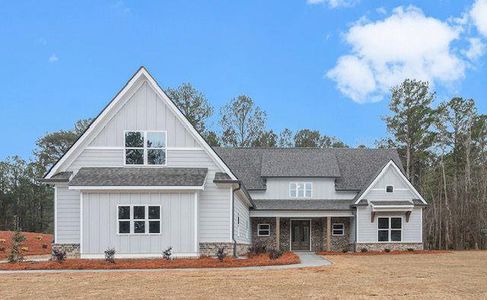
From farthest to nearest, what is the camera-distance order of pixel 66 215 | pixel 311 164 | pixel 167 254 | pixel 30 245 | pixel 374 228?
1. pixel 311 164
2. pixel 374 228
3. pixel 30 245
4. pixel 66 215
5. pixel 167 254

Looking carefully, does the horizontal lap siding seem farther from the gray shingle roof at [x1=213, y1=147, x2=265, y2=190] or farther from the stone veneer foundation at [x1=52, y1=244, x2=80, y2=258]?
the stone veneer foundation at [x1=52, y1=244, x2=80, y2=258]

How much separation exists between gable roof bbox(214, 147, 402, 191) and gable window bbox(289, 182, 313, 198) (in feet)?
2.08

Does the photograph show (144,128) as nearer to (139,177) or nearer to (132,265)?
(139,177)

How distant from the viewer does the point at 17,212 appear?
62.9 m

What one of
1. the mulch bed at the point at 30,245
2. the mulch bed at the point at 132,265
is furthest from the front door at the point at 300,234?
the mulch bed at the point at 132,265

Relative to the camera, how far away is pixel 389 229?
34.1m

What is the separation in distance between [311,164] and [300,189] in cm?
194

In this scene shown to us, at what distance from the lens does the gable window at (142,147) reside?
24.3 meters

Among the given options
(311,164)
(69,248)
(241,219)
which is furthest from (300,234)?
(69,248)

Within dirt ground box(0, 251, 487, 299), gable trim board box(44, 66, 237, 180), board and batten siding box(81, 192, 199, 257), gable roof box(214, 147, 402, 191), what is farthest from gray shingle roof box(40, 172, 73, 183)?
gable roof box(214, 147, 402, 191)

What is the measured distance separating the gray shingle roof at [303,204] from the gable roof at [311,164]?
1108mm

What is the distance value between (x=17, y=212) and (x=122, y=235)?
44750 millimetres

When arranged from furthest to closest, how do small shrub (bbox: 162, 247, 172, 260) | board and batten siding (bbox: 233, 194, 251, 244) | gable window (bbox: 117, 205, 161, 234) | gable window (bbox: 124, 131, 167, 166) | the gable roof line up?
the gable roof
board and batten siding (bbox: 233, 194, 251, 244)
gable window (bbox: 124, 131, 167, 166)
gable window (bbox: 117, 205, 161, 234)
small shrub (bbox: 162, 247, 172, 260)

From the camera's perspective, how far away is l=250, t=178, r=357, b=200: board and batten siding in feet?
120
